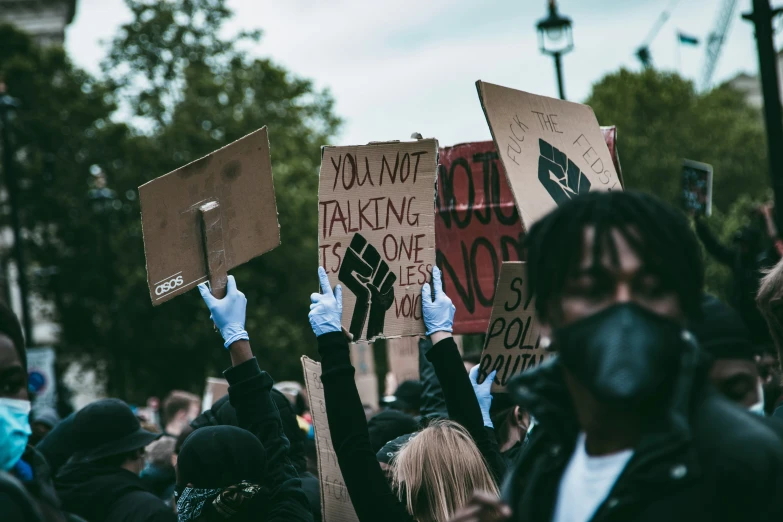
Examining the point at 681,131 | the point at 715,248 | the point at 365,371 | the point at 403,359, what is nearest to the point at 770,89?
the point at 715,248

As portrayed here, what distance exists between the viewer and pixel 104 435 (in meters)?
4.57

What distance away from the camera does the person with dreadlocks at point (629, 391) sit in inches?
65.4

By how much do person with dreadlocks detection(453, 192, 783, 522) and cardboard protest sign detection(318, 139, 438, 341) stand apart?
2.16m

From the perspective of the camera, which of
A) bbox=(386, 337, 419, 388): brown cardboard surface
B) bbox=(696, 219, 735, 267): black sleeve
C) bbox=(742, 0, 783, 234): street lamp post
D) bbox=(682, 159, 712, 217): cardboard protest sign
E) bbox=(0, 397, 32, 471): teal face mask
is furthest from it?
bbox=(386, 337, 419, 388): brown cardboard surface

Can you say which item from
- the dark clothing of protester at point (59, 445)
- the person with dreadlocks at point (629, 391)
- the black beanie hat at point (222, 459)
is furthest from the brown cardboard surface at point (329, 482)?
the person with dreadlocks at point (629, 391)

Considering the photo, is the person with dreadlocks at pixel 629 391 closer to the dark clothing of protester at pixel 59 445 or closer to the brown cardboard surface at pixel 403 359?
the dark clothing of protester at pixel 59 445

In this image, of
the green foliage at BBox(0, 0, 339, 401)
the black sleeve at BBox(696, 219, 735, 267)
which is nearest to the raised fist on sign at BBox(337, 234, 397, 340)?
the black sleeve at BBox(696, 219, 735, 267)

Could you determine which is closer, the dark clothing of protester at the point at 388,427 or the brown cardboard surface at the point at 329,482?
the brown cardboard surface at the point at 329,482

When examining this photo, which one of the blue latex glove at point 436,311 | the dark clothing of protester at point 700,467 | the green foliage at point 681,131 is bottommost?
the dark clothing of protester at point 700,467

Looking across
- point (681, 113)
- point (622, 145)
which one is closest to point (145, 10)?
point (622, 145)

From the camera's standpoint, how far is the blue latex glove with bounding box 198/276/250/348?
381cm

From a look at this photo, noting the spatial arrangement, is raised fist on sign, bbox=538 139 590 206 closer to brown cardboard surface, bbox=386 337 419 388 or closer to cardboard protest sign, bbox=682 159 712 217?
cardboard protest sign, bbox=682 159 712 217

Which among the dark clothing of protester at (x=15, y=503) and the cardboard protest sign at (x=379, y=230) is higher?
the cardboard protest sign at (x=379, y=230)

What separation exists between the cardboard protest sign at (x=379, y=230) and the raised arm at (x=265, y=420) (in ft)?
1.69
